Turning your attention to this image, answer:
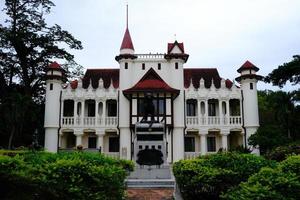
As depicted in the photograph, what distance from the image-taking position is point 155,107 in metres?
33.0

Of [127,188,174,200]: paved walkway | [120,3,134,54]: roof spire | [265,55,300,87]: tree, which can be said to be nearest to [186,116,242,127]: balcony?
[265,55,300,87]: tree

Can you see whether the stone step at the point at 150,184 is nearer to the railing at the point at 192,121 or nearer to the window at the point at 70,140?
the railing at the point at 192,121

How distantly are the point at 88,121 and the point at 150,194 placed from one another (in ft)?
70.1

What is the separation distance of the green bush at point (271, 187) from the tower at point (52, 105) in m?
26.9

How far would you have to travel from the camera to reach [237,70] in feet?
113

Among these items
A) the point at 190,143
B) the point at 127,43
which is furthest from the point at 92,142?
the point at 127,43

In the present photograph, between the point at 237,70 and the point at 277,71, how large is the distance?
558 centimetres

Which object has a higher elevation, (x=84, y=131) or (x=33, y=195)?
(x=84, y=131)

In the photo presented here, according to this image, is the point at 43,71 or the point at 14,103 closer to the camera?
the point at 14,103

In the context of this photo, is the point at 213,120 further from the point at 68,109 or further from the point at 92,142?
the point at 68,109

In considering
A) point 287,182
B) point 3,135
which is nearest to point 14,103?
point 3,135

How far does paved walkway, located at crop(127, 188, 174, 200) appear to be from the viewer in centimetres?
1242

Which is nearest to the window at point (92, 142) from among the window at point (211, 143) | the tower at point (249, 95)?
the window at point (211, 143)

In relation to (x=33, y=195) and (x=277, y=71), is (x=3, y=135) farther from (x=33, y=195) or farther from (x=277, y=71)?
(x=33, y=195)
